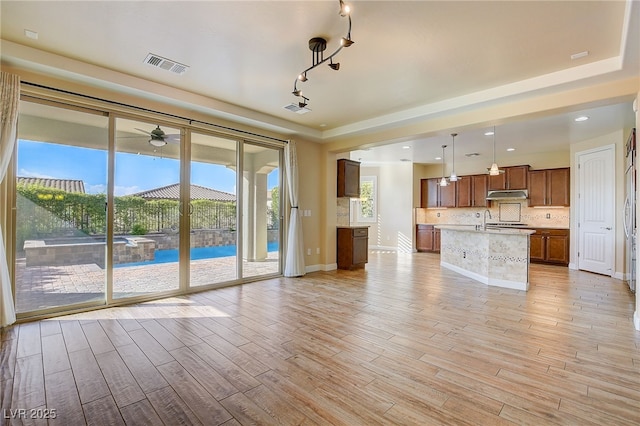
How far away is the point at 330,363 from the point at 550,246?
285 inches

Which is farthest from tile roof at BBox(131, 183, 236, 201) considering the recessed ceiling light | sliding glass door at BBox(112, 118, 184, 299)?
the recessed ceiling light

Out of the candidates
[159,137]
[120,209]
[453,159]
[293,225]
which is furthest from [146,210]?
[453,159]

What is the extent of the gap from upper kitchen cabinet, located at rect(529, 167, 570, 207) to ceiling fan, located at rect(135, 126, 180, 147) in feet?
27.2

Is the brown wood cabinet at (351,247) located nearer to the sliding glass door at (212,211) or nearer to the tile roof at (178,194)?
the sliding glass door at (212,211)

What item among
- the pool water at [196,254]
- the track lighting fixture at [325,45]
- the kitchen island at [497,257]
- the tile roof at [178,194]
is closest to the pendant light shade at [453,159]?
the kitchen island at [497,257]

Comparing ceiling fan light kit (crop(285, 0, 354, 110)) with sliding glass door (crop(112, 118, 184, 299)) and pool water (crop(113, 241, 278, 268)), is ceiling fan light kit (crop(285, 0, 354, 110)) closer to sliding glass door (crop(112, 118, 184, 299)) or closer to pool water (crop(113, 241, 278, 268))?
sliding glass door (crop(112, 118, 184, 299))

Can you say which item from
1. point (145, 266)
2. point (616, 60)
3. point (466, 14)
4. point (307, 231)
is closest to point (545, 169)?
point (616, 60)

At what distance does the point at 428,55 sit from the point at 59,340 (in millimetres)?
4607

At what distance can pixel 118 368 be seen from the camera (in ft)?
7.70

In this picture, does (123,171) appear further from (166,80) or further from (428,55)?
(428,55)

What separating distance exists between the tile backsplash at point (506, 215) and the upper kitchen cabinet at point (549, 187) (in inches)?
15.1

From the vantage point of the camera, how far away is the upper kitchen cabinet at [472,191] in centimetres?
865

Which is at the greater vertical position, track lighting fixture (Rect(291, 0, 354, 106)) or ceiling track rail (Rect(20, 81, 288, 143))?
track lighting fixture (Rect(291, 0, 354, 106))

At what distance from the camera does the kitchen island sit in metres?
4.87
